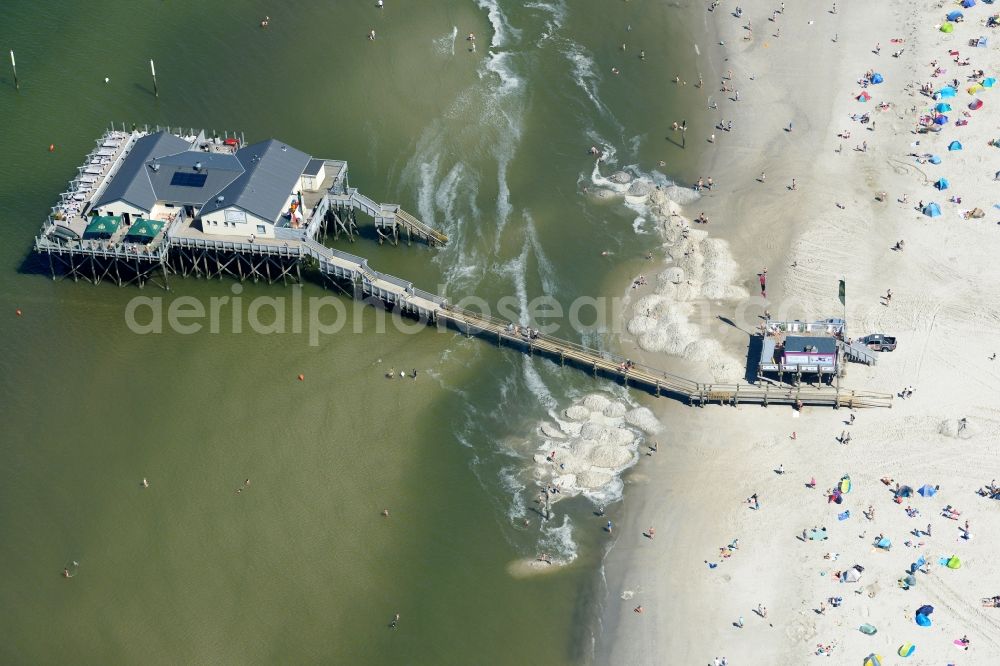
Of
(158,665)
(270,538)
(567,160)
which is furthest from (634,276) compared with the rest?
(158,665)

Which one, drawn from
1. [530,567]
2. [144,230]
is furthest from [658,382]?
[144,230]

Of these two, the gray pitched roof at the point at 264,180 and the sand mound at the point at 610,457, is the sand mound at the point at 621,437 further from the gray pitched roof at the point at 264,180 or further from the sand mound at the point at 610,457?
the gray pitched roof at the point at 264,180

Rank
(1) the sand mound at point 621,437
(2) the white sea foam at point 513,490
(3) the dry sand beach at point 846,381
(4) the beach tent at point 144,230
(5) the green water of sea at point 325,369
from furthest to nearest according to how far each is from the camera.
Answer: (4) the beach tent at point 144,230 → (1) the sand mound at point 621,437 → (2) the white sea foam at point 513,490 → (5) the green water of sea at point 325,369 → (3) the dry sand beach at point 846,381

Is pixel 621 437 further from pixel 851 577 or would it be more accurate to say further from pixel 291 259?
pixel 291 259

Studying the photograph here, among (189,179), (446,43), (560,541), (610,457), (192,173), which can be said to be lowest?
(560,541)

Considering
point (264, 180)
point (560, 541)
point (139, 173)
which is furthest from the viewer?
point (139, 173)

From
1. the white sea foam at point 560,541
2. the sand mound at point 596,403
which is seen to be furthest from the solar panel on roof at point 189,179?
the white sea foam at point 560,541

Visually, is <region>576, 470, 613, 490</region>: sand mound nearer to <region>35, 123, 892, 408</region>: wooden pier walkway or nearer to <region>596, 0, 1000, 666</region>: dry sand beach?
<region>596, 0, 1000, 666</region>: dry sand beach
